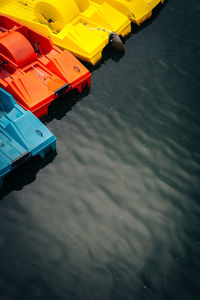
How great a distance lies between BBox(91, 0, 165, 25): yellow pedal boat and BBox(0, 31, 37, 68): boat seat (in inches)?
125

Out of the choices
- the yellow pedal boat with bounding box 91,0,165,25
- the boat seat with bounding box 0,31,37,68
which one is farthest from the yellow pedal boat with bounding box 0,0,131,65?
the boat seat with bounding box 0,31,37,68

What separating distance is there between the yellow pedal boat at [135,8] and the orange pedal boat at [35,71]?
282 cm

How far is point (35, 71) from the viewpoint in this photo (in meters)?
6.53

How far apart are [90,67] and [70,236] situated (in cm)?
488

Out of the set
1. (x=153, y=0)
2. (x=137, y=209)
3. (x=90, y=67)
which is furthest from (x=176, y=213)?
(x=153, y=0)

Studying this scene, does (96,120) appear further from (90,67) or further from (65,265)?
(65,265)

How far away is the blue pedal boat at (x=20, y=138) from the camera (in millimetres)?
4855

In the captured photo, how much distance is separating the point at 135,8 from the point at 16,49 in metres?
4.29

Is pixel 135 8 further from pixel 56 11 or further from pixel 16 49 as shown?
pixel 16 49

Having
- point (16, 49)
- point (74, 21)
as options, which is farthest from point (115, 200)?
point (74, 21)

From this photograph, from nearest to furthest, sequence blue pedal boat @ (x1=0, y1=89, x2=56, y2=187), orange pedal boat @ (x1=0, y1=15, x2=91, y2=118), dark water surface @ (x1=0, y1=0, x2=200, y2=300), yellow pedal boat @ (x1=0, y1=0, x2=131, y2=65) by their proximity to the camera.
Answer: dark water surface @ (x1=0, y1=0, x2=200, y2=300) < blue pedal boat @ (x1=0, y1=89, x2=56, y2=187) < orange pedal boat @ (x1=0, y1=15, x2=91, y2=118) < yellow pedal boat @ (x1=0, y1=0, x2=131, y2=65)

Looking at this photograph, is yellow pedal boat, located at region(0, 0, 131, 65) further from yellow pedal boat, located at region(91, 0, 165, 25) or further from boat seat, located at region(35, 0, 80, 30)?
yellow pedal boat, located at region(91, 0, 165, 25)

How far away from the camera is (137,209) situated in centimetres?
524

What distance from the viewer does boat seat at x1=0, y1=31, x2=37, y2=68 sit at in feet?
20.3
